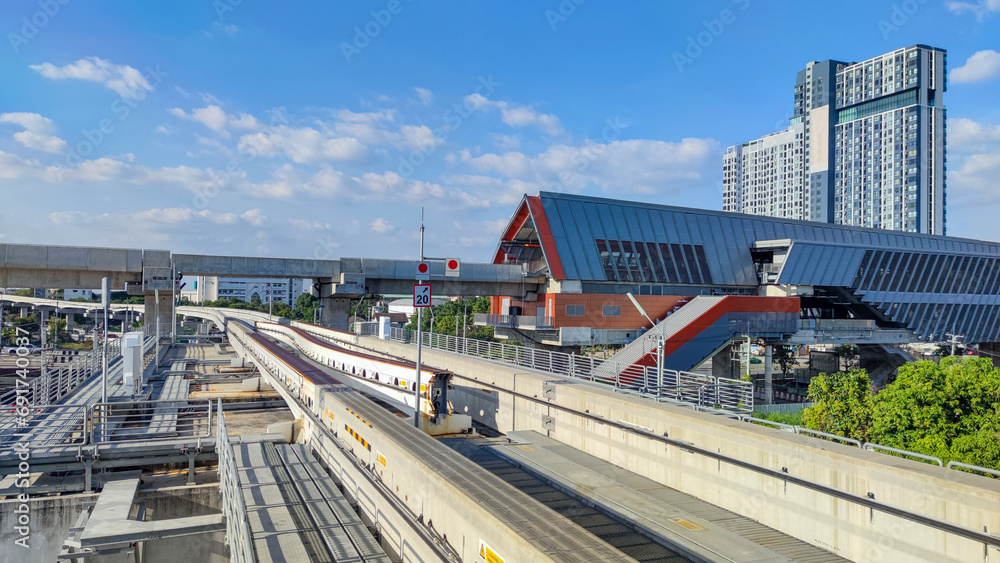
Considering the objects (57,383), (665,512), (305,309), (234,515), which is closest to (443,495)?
(234,515)

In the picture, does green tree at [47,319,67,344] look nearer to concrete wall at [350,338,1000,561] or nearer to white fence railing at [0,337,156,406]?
white fence railing at [0,337,156,406]

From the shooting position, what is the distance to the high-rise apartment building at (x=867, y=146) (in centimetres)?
16112

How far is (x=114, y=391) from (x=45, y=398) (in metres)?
2.57

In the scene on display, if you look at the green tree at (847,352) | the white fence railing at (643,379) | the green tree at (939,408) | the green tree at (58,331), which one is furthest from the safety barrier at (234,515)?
the green tree at (58,331)

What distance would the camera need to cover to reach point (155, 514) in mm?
13000

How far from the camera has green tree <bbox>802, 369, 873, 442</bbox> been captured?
22.1 metres

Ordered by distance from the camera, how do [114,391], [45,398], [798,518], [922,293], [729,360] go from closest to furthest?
[798,518] < [45,398] < [114,391] < [729,360] < [922,293]

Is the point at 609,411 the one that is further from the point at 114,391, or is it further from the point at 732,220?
the point at 732,220

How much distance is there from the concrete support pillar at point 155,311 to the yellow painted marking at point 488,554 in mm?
41798

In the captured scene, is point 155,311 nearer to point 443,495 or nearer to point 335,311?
point 335,311

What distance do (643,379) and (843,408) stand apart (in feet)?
25.1

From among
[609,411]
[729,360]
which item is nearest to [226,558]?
[609,411]

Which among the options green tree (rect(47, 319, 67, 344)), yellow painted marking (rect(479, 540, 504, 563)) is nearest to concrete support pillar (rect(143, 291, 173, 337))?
yellow painted marking (rect(479, 540, 504, 563))

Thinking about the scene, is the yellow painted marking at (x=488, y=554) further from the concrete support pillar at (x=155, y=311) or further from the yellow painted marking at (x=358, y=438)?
the concrete support pillar at (x=155, y=311)
